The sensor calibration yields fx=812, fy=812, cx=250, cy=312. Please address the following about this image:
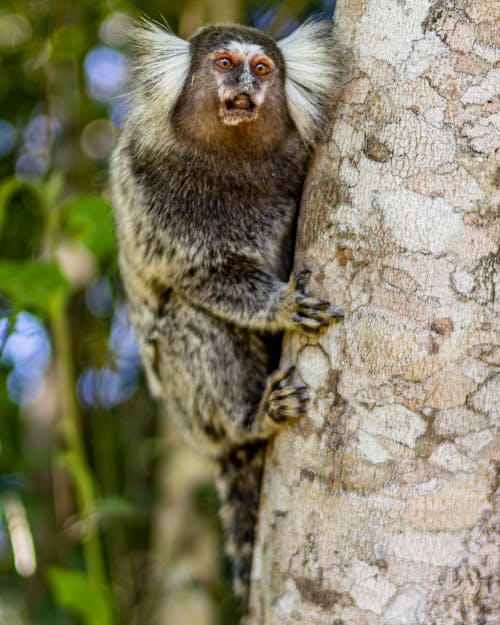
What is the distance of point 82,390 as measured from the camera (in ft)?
14.3

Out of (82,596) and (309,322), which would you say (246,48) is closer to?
(309,322)

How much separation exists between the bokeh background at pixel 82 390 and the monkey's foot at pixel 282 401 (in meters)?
0.90

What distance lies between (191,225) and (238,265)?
0.61 feet

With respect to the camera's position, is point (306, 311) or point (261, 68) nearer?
point (306, 311)

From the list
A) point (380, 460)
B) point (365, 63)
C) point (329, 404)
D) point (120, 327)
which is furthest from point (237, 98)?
point (120, 327)

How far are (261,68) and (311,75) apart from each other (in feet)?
0.64

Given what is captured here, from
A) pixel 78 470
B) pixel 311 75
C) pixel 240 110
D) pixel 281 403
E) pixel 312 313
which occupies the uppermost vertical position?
pixel 311 75

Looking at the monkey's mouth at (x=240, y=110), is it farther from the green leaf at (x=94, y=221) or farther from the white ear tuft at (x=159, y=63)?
the green leaf at (x=94, y=221)

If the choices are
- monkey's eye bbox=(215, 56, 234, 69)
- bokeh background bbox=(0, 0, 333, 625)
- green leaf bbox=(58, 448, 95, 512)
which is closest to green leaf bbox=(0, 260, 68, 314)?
bokeh background bbox=(0, 0, 333, 625)

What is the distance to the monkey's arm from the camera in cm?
225

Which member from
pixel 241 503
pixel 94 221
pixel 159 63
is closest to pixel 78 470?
pixel 241 503

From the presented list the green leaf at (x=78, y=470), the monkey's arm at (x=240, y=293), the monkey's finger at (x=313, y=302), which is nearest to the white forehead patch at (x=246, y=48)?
the monkey's arm at (x=240, y=293)

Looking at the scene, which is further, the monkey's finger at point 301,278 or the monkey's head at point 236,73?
the monkey's head at point 236,73

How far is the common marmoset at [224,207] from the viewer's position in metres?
2.39
